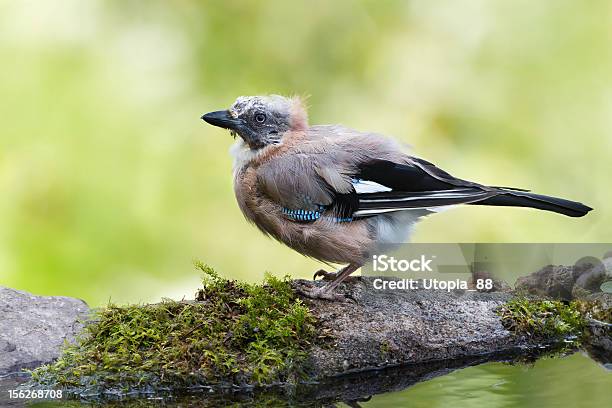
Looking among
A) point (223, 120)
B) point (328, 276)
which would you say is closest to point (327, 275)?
point (328, 276)

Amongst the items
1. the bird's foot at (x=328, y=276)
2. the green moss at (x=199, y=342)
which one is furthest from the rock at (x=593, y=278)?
the green moss at (x=199, y=342)

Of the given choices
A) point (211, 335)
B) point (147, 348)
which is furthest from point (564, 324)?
point (147, 348)

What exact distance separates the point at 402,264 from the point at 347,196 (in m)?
0.82

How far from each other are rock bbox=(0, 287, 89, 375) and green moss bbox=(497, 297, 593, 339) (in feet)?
8.21

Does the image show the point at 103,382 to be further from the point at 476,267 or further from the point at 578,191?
the point at 578,191

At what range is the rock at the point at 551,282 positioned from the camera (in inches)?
228

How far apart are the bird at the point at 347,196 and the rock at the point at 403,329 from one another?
24 cm

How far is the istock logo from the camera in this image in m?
5.84

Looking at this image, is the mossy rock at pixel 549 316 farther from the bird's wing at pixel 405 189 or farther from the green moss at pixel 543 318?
the bird's wing at pixel 405 189

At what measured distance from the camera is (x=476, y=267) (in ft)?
19.9

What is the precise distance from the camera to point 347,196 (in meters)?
5.44

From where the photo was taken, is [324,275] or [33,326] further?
[324,275]

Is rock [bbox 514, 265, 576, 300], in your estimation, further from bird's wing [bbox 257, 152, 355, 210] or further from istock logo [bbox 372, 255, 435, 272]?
bird's wing [bbox 257, 152, 355, 210]

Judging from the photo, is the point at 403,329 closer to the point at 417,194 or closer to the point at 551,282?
the point at 417,194
